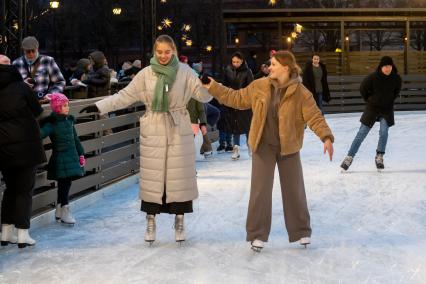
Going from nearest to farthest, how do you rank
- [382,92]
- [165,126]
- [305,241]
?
1. [305,241]
2. [165,126]
3. [382,92]

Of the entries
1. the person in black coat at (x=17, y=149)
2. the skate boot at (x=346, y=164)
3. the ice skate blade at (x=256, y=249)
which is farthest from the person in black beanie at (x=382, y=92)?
the person in black coat at (x=17, y=149)

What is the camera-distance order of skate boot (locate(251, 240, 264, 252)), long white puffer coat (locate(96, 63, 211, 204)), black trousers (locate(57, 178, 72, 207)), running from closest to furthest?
skate boot (locate(251, 240, 264, 252)) < long white puffer coat (locate(96, 63, 211, 204)) < black trousers (locate(57, 178, 72, 207))

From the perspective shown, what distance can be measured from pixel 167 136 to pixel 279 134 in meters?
0.92

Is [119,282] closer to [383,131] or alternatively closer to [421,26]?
[383,131]

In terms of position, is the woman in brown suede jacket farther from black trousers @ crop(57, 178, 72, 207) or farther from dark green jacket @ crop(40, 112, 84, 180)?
black trousers @ crop(57, 178, 72, 207)

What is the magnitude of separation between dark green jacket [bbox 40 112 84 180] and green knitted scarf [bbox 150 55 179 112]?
122 centimetres

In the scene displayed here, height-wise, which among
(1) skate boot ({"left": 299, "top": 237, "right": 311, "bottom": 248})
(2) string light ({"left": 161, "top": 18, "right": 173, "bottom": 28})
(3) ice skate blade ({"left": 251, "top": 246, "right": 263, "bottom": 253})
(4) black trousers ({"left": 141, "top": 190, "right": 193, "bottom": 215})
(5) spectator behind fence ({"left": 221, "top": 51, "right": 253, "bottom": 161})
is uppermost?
(2) string light ({"left": 161, "top": 18, "right": 173, "bottom": 28})

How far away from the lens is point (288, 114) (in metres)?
6.05

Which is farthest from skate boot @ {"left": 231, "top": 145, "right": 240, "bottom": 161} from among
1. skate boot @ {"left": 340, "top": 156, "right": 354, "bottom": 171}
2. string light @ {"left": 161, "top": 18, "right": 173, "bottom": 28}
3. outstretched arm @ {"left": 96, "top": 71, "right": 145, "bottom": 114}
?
string light @ {"left": 161, "top": 18, "right": 173, "bottom": 28}

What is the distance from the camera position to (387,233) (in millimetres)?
6980

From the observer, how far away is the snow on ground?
5.60 m

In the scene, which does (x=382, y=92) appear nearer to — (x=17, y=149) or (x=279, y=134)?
(x=279, y=134)

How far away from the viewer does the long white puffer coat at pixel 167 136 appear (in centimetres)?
644

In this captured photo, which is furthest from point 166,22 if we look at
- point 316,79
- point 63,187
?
point 63,187
